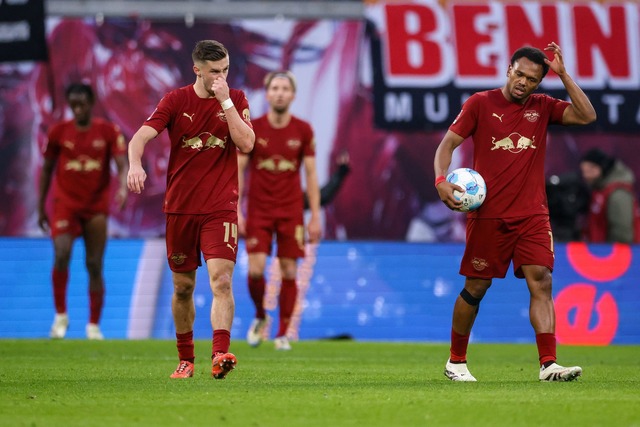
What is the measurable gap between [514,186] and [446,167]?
0.47m

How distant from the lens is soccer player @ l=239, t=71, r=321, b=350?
14172mm

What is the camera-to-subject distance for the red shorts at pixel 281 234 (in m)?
14.3

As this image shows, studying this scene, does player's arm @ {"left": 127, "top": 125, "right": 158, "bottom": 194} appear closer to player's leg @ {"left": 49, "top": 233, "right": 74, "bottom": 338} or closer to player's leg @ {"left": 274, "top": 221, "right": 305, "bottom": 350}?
player's leg @ {"left": 274, "top": 221, "right": 305, "bottom": 350}

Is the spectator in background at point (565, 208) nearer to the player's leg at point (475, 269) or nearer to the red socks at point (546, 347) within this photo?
the player's leg at point (475, 269)

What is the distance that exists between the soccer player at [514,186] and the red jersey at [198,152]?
4.61 ft

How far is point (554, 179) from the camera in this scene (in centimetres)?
1925

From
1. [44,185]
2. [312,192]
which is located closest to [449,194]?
[312,192]

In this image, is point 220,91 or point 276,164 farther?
point 276,164

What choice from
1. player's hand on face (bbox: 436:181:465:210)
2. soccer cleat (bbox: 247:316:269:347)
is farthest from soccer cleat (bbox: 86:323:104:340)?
player's hand on face (bbox: 436:181:465:210)

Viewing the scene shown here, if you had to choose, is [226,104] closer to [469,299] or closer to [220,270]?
[220,270]

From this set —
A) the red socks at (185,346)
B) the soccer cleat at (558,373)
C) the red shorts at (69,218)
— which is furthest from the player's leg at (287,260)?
the soccer cleat at (558,373)

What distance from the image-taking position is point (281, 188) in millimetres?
14289

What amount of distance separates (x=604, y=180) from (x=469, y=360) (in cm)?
701

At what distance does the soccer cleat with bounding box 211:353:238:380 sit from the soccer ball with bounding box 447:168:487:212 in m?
1.77
